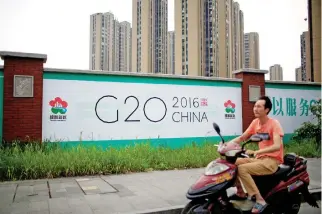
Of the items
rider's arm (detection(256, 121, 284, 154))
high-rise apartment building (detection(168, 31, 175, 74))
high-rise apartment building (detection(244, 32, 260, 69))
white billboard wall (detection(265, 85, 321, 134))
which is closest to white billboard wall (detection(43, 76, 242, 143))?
white billboard wall (detection(265, 85, 321, 134))

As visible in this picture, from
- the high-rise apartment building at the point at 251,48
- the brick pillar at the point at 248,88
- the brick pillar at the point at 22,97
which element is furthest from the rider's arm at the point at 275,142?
the high-rise apartment building at the point at 251,48

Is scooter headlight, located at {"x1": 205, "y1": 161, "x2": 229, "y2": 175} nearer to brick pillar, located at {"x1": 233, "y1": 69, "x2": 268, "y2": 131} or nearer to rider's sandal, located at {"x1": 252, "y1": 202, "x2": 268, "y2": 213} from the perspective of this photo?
rider's sandal, located at {"x1": 252, "y1": 202, "x2": 268, "y2": 213}

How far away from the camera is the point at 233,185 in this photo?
3.44 meters

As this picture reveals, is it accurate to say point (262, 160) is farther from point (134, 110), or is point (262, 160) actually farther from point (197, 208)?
point (134, 110)

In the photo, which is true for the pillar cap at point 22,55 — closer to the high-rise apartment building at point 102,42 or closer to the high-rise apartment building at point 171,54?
the high-rise apartment building at point 102,42

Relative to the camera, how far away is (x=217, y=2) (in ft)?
188

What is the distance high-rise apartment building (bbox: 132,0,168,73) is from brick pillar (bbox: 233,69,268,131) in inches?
1961

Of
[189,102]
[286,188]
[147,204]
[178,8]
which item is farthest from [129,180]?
[178,8]

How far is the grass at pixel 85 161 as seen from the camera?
19.2ft

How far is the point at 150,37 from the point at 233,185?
2341 inches

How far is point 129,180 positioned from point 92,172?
0.98 meters

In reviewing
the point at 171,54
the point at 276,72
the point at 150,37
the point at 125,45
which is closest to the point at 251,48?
the point at 276,72

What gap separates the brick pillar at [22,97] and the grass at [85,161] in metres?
0.44

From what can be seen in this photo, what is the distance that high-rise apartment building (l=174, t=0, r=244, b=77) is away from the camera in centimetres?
5547
